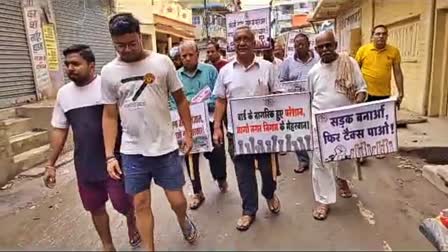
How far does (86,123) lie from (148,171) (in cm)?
58

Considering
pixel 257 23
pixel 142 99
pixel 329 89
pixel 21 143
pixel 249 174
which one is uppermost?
pixel 257 23

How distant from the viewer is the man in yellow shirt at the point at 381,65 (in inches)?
224

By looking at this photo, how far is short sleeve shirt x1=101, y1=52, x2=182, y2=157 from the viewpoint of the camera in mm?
2824

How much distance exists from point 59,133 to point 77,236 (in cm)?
123

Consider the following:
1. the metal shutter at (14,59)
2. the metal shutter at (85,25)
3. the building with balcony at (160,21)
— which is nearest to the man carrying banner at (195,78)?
the metal shutter at (14,59)

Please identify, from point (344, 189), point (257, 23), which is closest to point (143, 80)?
point (344, 189)

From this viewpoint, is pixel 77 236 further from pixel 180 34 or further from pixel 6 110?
pixel 180 34

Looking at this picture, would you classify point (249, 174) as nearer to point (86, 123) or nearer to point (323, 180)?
point (323, 180)

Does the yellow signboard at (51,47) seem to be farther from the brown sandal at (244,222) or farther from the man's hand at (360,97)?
the man's hand at (360,97)

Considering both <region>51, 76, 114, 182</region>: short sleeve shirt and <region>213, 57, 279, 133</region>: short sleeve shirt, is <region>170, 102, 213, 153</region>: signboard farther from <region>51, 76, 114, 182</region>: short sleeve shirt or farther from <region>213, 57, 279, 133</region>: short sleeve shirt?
<region>51, 76, 114, 182</region>: short sleeve shirt

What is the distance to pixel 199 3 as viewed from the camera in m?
36.6

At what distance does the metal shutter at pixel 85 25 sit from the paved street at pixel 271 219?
5.42 meters

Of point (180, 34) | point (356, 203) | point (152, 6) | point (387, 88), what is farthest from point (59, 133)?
point (180, 34)

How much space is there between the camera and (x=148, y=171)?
2.96 meters
